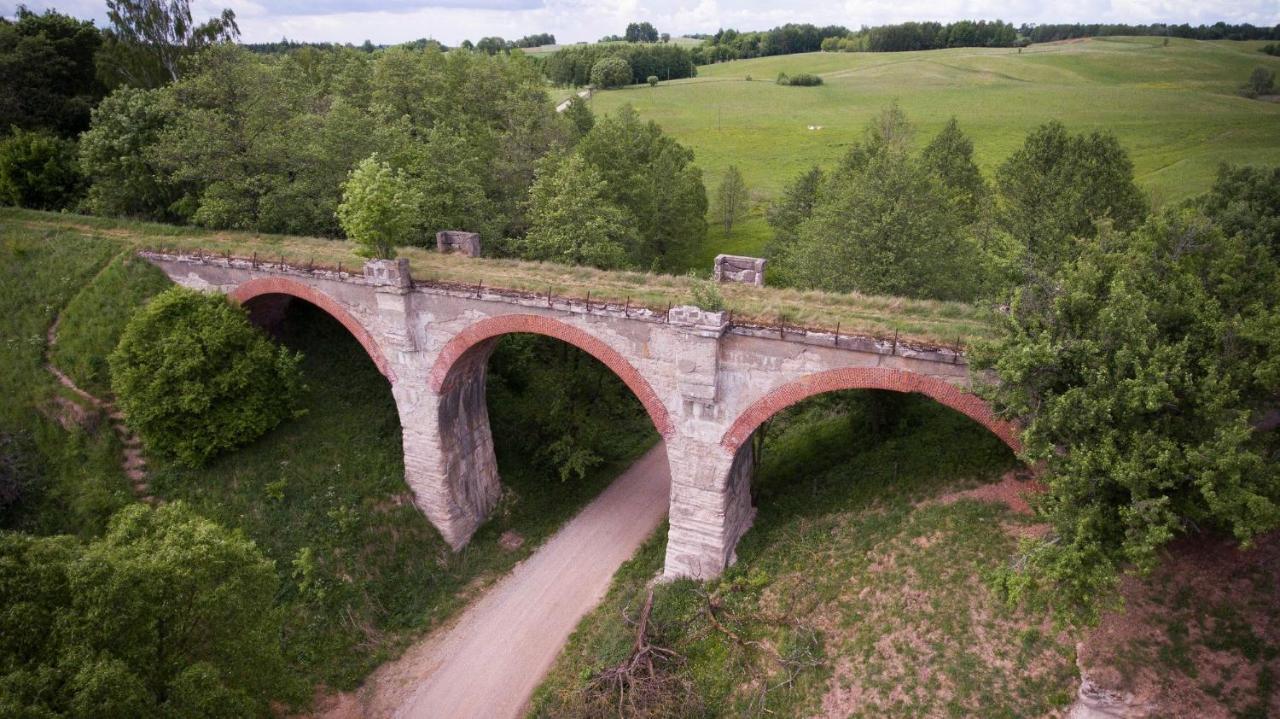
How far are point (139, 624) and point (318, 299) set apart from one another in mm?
15255

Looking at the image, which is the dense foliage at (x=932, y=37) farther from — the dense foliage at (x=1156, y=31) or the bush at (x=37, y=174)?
the bush at (x=37, y=174)

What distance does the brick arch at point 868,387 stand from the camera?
1814 centimetres

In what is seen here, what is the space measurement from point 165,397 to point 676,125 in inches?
2974

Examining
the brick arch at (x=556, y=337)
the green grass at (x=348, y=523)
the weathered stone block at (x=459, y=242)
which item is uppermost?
the weathered stone block at (x=459, y=242)

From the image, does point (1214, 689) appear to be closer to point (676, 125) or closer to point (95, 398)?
point (95, 398)

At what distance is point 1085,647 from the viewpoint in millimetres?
15555

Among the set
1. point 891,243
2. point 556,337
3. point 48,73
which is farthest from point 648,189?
point 48,73

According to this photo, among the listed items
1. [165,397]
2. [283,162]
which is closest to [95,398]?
[165,397]

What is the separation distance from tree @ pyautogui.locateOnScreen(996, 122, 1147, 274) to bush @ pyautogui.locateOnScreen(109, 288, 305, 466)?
32949mm

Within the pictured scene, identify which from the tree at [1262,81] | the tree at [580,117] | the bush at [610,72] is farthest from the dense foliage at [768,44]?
the tree at [1262,81]

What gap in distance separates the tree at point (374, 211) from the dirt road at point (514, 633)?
1381 cm

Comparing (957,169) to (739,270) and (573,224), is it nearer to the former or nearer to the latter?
(573,224)

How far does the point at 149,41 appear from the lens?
46406 mm

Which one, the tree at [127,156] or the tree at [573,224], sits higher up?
the tree at [127,156]
